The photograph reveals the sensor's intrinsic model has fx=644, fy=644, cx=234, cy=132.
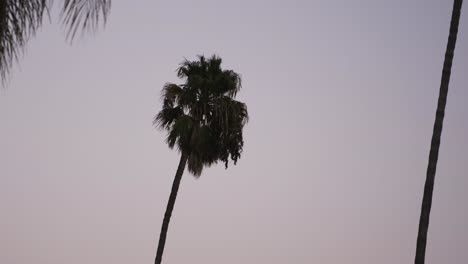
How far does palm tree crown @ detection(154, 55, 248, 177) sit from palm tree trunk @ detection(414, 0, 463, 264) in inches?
532

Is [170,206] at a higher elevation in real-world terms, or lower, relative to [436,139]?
lower

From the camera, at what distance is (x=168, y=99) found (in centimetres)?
3147

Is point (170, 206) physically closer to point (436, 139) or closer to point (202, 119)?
point (202, 119)

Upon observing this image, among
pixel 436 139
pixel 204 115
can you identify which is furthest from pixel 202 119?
pixel 436 139

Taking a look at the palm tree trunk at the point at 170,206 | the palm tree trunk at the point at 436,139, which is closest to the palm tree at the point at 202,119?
the palm tree trunk at the point at 170,206

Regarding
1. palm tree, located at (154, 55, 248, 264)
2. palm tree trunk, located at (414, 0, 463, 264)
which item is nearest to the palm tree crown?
palm tree, located at (154, 55, 248, 264)

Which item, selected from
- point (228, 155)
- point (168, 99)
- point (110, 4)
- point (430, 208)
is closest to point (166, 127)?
point (168, 99)

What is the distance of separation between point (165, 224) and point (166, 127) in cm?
477

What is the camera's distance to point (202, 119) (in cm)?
3055

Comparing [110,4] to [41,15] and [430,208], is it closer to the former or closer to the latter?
[41,15]

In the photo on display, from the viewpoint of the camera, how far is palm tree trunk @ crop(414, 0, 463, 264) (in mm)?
16062

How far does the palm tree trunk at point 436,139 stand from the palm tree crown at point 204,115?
13517 mm

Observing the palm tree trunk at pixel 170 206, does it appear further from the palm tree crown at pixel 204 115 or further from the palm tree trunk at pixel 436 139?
the palm tree trunk at pixel 436 139

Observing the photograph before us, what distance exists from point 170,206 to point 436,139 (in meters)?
15.2
